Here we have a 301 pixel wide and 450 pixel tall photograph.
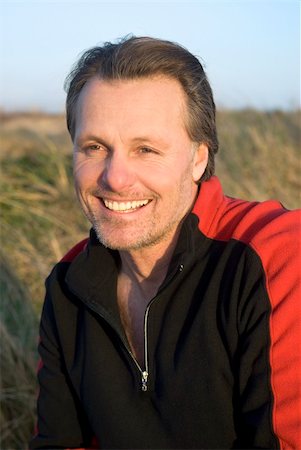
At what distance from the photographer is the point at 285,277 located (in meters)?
2.04

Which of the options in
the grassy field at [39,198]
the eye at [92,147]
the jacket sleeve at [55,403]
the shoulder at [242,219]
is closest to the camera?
the shoulder at [242,219]

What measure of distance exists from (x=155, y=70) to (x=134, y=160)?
0.31 m

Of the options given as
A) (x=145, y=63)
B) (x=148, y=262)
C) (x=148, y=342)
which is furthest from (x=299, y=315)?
(x=145, y=63)

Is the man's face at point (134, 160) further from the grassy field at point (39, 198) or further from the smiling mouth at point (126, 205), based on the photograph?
the grassy field at point (39, 198)

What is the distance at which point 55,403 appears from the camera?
2785 millimetres

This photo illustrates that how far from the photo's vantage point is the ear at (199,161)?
258cm

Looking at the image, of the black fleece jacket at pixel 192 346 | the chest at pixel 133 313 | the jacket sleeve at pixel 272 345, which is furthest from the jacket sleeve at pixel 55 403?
the jacket sleeve at pixel 272 345

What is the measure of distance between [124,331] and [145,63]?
0.91 meters

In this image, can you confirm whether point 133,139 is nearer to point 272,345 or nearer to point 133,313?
point 133,313

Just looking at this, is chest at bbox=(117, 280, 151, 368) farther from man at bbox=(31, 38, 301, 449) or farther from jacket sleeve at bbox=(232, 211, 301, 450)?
jacket sleeve at bbox=(232, 211, 301, 450)

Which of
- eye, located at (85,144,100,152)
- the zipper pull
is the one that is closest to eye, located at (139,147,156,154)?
eye, located at (85,144,100,152)

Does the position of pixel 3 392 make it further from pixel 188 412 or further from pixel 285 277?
pixel 285 277

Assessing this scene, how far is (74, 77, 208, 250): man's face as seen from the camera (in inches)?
93.7

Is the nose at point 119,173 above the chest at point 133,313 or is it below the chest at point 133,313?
above
